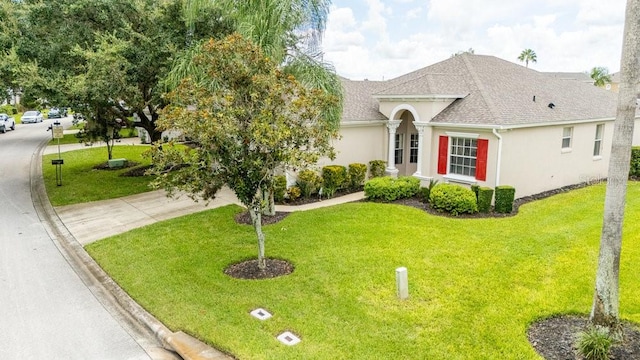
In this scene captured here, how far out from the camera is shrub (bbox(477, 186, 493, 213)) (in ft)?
46.9

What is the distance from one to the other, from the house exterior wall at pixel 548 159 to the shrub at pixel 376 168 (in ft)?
15.9

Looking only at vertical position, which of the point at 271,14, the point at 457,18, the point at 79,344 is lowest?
the point at 79,344

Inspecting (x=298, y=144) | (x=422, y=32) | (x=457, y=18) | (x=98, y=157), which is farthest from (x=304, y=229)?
(x=98, y=157)

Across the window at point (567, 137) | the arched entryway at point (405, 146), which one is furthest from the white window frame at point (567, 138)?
the arched entryway at point (405, 146)

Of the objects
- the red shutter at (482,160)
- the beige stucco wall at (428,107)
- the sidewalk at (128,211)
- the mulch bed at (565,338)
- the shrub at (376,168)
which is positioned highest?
the beige stucco wall at (428,107)

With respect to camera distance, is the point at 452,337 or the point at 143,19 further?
the point at 143,19

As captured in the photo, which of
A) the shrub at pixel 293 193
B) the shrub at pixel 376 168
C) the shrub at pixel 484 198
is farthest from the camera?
the shrub at pixel 376 168

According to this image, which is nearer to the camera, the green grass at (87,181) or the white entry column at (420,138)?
Answer: the white entry column at (420,138)

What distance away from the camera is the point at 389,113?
18.4 metres

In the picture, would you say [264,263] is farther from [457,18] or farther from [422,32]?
[422,32]

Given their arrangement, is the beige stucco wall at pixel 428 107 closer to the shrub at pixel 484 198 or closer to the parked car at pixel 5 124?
the shrub at pixel 484 198

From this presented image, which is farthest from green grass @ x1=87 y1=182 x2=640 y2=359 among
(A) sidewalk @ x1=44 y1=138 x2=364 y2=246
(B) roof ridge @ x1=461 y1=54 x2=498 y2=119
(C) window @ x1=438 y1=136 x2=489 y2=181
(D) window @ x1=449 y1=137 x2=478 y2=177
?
(B) roof ridge @ x1=461 y1=54 x2=498 y2=119

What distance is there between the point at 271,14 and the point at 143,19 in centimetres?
657

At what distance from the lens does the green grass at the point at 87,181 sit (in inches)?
694
